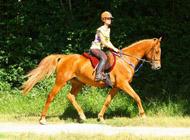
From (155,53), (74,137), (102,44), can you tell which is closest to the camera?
(74,137)

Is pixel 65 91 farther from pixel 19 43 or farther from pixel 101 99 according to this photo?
pixel 19 43

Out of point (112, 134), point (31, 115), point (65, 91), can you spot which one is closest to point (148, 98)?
point (65, 91)

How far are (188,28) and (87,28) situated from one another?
388 centimetres

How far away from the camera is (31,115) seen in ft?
55.2

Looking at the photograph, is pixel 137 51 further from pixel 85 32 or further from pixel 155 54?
pixel 85 32

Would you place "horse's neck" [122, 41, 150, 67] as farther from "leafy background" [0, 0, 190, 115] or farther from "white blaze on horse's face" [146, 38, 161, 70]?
"leafy background" [0, 0, 190, 115]

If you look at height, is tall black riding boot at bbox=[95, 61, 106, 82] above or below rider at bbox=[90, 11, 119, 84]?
below

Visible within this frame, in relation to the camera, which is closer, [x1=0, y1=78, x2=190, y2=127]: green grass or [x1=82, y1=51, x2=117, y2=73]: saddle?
[x1=82, y1=51, x2=117, y2=73]: saddle

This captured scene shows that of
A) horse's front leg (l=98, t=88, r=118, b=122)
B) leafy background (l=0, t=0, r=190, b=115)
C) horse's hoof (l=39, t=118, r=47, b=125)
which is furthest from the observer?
leafy background (l=0, t=0, r=190, b=115)

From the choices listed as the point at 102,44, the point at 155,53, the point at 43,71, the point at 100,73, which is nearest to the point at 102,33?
the point at 102,44

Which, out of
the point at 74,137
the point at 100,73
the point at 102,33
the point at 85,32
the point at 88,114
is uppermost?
the point at 85,32

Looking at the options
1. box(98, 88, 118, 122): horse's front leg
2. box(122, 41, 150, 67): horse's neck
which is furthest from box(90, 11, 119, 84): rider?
box(122, 41, 150, 67): horse's neck

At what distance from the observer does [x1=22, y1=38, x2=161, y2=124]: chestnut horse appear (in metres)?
15.5

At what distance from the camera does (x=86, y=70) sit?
50.8ft
